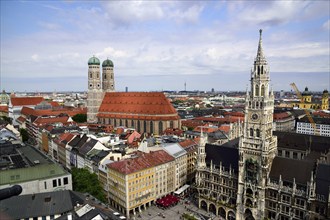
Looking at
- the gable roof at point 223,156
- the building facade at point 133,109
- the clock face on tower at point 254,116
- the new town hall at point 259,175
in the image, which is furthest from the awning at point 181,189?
the building facade at point 133,109

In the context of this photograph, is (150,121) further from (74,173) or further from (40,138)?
(74,173)

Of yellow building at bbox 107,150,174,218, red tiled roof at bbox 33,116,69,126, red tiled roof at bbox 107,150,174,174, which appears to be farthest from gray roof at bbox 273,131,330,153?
red tiled roof at bbox 33,116,69,126

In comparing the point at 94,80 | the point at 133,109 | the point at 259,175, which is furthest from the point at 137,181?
the point at 94,80

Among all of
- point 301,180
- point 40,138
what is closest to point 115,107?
point 40,138

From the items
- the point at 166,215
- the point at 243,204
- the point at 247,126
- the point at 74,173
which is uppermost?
Result: the point at 247,126

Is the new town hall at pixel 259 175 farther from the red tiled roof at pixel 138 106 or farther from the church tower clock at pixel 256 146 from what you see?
the red tiled roof at pixel 138 106

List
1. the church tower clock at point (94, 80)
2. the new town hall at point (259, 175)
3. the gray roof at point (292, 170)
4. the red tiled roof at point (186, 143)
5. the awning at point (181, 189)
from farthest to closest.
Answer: the church tower clock at point (94, 80)
the red tiled roof at point (186, 143)
the awning at point (181, 189)
the gray roof at point (292, 170)
the new town hall at point (259, 175)

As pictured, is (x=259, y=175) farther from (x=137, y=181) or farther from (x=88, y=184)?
(x=88, y=184)

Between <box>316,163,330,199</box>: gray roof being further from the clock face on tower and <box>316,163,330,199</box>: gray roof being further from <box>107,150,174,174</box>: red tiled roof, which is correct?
<box>107,150,174,174</box>: red tiled roof
